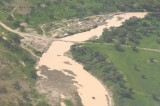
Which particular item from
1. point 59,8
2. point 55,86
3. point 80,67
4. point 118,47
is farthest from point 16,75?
point 59,8

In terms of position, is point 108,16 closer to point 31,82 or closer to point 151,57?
point 151,57

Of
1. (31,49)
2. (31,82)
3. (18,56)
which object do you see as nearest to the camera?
(31,82)

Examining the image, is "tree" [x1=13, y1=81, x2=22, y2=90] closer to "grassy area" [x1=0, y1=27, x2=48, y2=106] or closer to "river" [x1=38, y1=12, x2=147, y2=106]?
"grassy area" [x1=0, y1=27, x2=48, y2=106]

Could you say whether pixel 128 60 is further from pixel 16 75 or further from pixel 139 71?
pixel 16 75

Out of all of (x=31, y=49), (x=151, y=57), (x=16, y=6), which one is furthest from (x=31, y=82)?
(x=16, y=6)

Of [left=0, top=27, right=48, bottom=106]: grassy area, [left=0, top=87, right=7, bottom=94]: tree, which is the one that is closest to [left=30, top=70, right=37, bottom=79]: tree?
[left=0, top=27, right=48, bottom=106]: grassy area

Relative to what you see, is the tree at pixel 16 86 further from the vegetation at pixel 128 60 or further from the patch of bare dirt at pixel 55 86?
the vegetation at pixel 128 60
